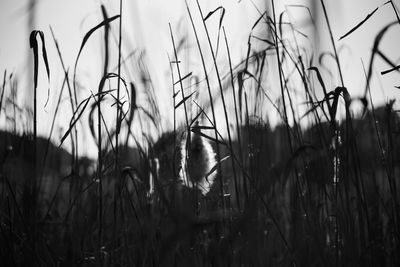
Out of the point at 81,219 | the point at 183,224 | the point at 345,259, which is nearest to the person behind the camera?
the point at 183,224

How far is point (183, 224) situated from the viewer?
2.07 feet

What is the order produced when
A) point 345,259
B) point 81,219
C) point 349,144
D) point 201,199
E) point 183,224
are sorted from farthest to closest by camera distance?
point 81,219
point 201,199
point 349,144
point 345,259
point 183,224

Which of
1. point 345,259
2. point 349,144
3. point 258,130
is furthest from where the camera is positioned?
point 258,130

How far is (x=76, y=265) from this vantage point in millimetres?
1104

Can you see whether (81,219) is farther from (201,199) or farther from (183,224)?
(183,224)

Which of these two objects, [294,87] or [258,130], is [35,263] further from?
[294,87]

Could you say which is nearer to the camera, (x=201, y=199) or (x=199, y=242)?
(x=199, y=242)

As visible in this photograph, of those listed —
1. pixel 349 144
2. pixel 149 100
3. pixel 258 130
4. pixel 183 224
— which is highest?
pixel 149 100

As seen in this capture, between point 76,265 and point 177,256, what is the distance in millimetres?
285

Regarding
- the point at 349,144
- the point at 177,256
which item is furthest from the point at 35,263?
the point at 349,144

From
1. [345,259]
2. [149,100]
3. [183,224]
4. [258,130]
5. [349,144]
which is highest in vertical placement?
[149,100]

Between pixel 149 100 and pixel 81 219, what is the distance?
0.59 meters

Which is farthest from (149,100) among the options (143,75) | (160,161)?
(160,161)

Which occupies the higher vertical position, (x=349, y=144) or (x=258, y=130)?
(x=258, y=130)
